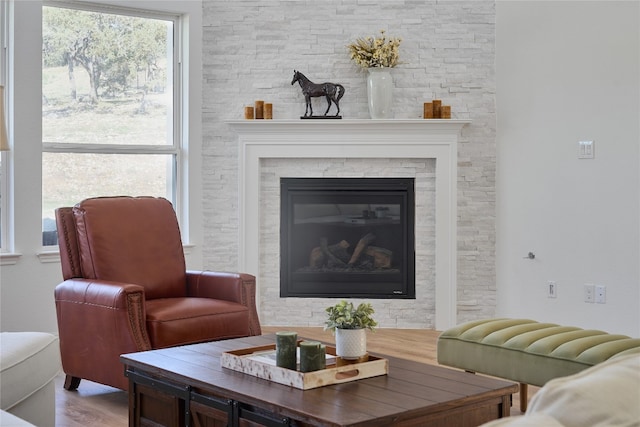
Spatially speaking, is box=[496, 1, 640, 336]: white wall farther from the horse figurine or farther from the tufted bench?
the tufted bench

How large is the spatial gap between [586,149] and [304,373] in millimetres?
3271

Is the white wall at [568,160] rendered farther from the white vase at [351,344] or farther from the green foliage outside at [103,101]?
the white vase at [351,344]

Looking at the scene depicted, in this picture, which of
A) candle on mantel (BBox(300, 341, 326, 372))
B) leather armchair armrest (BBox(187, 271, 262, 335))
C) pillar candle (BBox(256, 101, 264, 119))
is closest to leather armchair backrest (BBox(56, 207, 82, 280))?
leather armchair armrest (BBox(187, 271, 262, 335))

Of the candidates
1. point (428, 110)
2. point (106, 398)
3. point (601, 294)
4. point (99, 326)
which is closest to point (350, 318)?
point (99, 326)

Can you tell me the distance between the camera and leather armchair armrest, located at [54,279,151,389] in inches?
143

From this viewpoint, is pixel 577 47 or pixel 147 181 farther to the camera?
pixel 147 181

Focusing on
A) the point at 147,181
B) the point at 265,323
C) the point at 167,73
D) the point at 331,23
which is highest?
the point at 331,23

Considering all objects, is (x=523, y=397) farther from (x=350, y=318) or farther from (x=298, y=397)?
(x=298, y=397)

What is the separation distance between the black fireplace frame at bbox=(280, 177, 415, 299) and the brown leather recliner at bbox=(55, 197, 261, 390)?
1.60 metres

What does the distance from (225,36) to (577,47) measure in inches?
97.3

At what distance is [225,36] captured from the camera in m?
5.90

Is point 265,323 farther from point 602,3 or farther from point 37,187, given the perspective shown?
point 602,3

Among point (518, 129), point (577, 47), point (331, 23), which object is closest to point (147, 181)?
point (331, 23)

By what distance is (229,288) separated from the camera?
420cm
